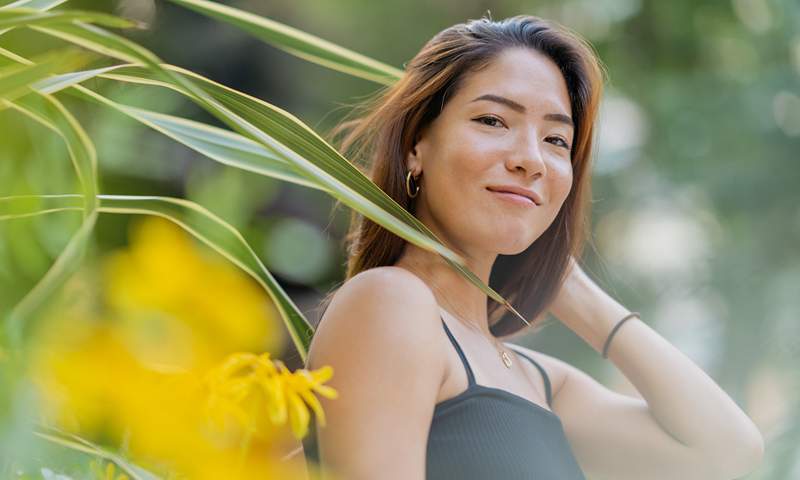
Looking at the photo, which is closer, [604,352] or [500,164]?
[500,164]

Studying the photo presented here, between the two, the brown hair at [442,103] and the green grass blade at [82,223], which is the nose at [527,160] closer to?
the brown hair at [442,103]

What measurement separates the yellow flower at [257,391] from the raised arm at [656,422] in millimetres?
1172

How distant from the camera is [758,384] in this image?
13.4 ft

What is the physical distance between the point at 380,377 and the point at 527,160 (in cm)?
37

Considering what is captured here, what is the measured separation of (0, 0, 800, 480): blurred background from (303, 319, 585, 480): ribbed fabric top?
0.61 m

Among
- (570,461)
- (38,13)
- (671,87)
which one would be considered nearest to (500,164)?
(570,461)

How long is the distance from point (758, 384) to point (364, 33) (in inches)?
79.4

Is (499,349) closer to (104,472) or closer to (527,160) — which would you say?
(527,160)

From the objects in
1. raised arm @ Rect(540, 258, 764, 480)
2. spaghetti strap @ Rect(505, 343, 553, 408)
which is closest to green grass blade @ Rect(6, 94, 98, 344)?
spaghetti strap @ Rect(505, 343, 553, 408)

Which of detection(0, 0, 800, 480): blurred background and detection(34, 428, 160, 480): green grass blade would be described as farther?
detection(0, 0, 800, 480): blurred background

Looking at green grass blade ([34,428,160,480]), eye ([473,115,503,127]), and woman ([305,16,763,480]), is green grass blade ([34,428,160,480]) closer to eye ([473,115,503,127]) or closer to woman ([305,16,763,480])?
woman ([305,16,763,480])

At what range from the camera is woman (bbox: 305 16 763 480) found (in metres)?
1.05

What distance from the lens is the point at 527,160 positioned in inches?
49.9

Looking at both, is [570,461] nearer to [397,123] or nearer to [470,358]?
[470,358]
